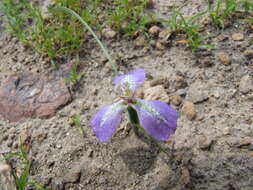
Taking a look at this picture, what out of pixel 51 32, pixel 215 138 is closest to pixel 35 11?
pixel 51 32

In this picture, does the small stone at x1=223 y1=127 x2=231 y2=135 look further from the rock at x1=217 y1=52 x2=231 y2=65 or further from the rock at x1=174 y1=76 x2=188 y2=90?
the rock at x1=217 y1=52 x2=231 y2=65

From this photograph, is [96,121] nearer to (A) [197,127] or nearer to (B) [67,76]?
(A) [197,127]

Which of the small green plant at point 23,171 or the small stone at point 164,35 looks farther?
the small stone at point 164,35

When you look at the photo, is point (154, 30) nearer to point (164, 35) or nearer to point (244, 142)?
point (164, 35)

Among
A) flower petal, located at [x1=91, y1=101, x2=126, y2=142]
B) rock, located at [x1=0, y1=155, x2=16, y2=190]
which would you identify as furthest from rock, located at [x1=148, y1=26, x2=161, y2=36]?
rock, located at [x1=0, y1=155, x2=16, y2=190]

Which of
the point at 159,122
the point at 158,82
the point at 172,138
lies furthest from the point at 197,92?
the point at 159,122

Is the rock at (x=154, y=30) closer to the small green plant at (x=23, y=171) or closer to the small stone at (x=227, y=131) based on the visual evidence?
the small stone at (x=227, y=131)

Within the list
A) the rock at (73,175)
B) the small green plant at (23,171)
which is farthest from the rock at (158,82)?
the small green plant at (23,171)
